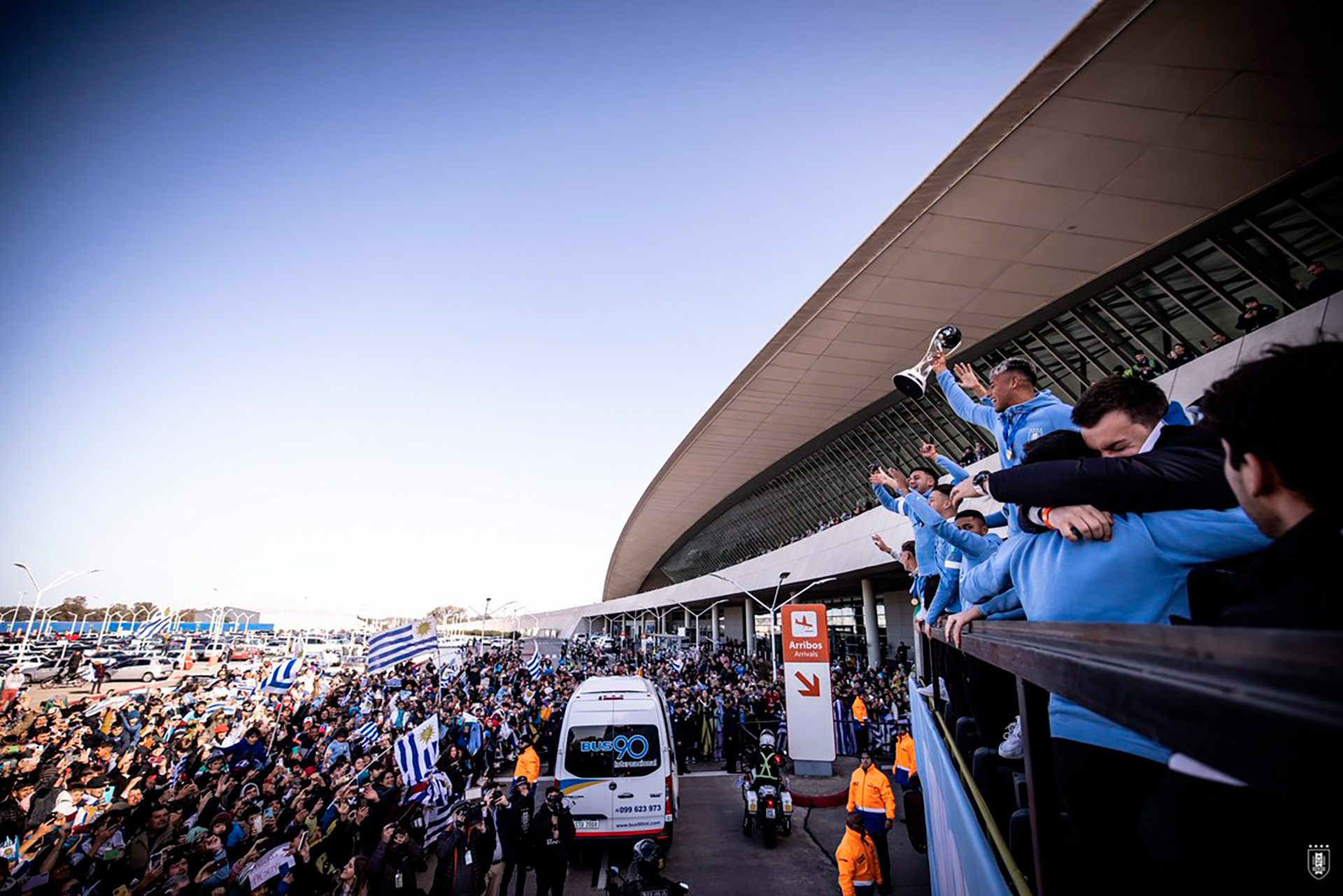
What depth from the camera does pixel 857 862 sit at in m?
6.84

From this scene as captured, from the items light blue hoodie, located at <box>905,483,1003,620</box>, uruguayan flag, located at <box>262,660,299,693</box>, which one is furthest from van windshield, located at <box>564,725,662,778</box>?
uruguayan flag, located at <box>262,660,299,693</box>

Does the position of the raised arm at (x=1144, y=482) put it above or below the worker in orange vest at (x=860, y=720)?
above

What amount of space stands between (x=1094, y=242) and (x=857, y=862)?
52.9 feet

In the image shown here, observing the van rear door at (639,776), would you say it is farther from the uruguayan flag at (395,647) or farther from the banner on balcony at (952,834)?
the uruguayan flag at (395,647)

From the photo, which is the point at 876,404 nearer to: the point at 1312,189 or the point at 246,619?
the point at 1312,189

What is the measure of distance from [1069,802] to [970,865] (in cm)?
121

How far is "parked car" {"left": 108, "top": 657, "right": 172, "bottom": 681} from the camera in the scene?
36.2 metres

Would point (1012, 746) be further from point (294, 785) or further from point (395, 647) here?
point (395, 647)

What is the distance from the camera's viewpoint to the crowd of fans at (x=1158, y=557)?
3.19 feet

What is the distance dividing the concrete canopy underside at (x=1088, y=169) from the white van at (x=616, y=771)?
13.0 m

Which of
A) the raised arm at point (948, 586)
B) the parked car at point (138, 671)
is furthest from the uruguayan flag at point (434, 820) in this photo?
the parked car at point (138, 671)

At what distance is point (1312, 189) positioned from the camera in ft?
43.1

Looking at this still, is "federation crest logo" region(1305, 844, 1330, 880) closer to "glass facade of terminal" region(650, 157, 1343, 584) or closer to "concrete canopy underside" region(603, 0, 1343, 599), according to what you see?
"concrete canopy underside" region(603, 0, 1343, 599)

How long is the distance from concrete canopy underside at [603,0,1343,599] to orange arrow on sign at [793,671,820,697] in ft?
36.0
